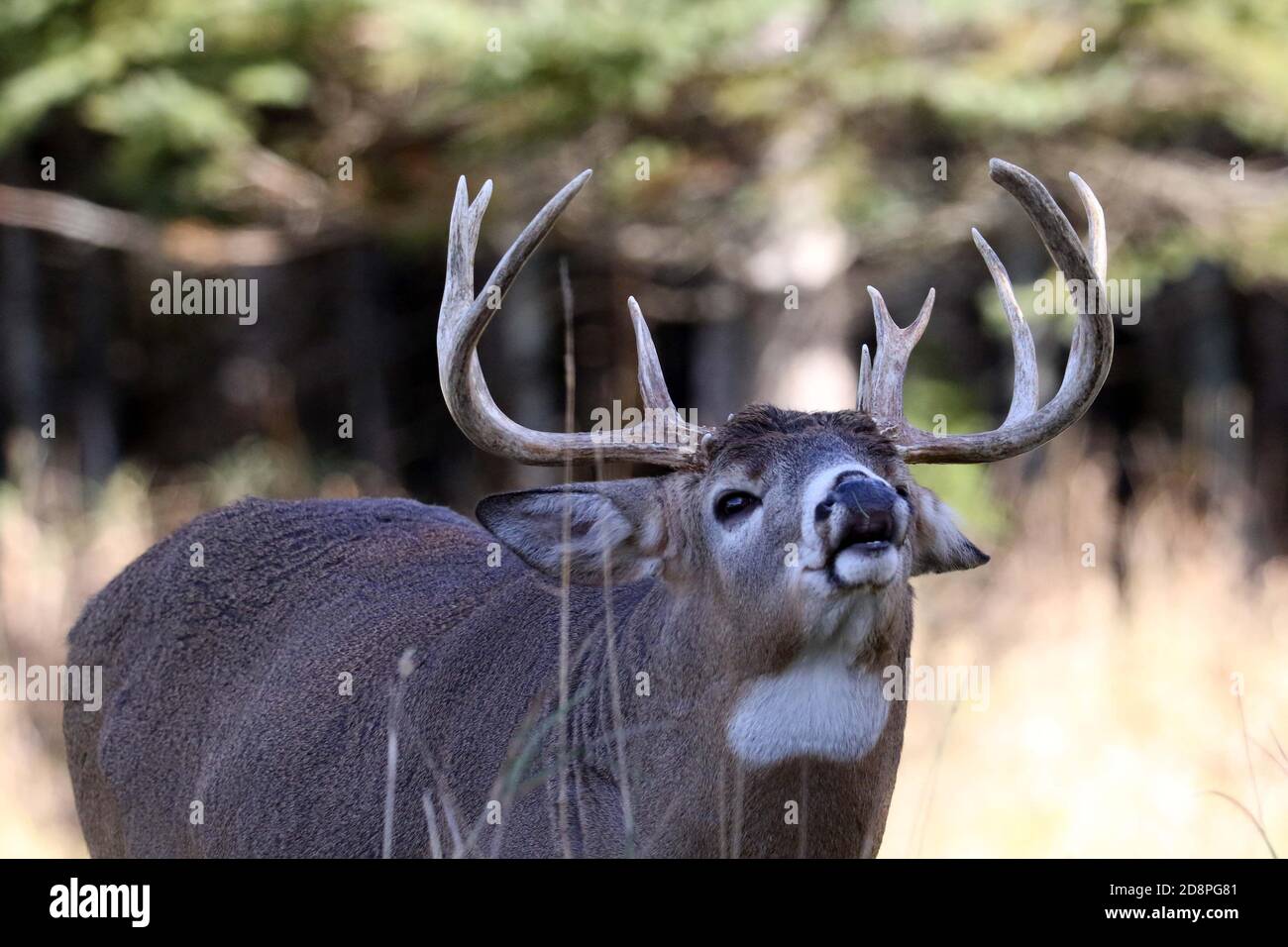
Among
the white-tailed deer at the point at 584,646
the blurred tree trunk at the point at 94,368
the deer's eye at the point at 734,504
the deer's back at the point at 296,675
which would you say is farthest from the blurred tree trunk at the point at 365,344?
the deer's eye at the point at 734,504

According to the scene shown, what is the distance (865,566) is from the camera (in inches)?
152

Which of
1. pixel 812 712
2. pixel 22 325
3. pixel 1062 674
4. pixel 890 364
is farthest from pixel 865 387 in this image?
pixel 22 325

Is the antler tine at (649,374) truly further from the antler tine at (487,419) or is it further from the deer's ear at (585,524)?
the deer's ear at (585,524)

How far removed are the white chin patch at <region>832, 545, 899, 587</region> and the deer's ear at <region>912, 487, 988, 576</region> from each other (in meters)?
0.69

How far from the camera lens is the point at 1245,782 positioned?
906 centimetres

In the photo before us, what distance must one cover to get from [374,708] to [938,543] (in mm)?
1759

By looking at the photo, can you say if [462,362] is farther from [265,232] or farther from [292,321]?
[292,321]

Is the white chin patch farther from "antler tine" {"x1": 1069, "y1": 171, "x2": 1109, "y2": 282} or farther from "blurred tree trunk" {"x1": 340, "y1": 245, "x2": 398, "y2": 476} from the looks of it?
"blurred tree trunk" {"x1": 340, "y1": 245, "x2": 398, "y2": 476}

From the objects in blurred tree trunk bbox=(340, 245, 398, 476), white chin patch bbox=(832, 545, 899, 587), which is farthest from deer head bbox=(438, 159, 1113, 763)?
blurred tree trunk bbox=(340, 245, 398, 476)

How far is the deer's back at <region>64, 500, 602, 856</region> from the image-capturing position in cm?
488

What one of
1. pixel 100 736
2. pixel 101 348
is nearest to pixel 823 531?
pixel 100 736

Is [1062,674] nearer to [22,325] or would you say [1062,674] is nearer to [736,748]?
[736,748]

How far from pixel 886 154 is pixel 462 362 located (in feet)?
26.4

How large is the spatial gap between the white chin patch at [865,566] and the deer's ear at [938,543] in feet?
2.27
